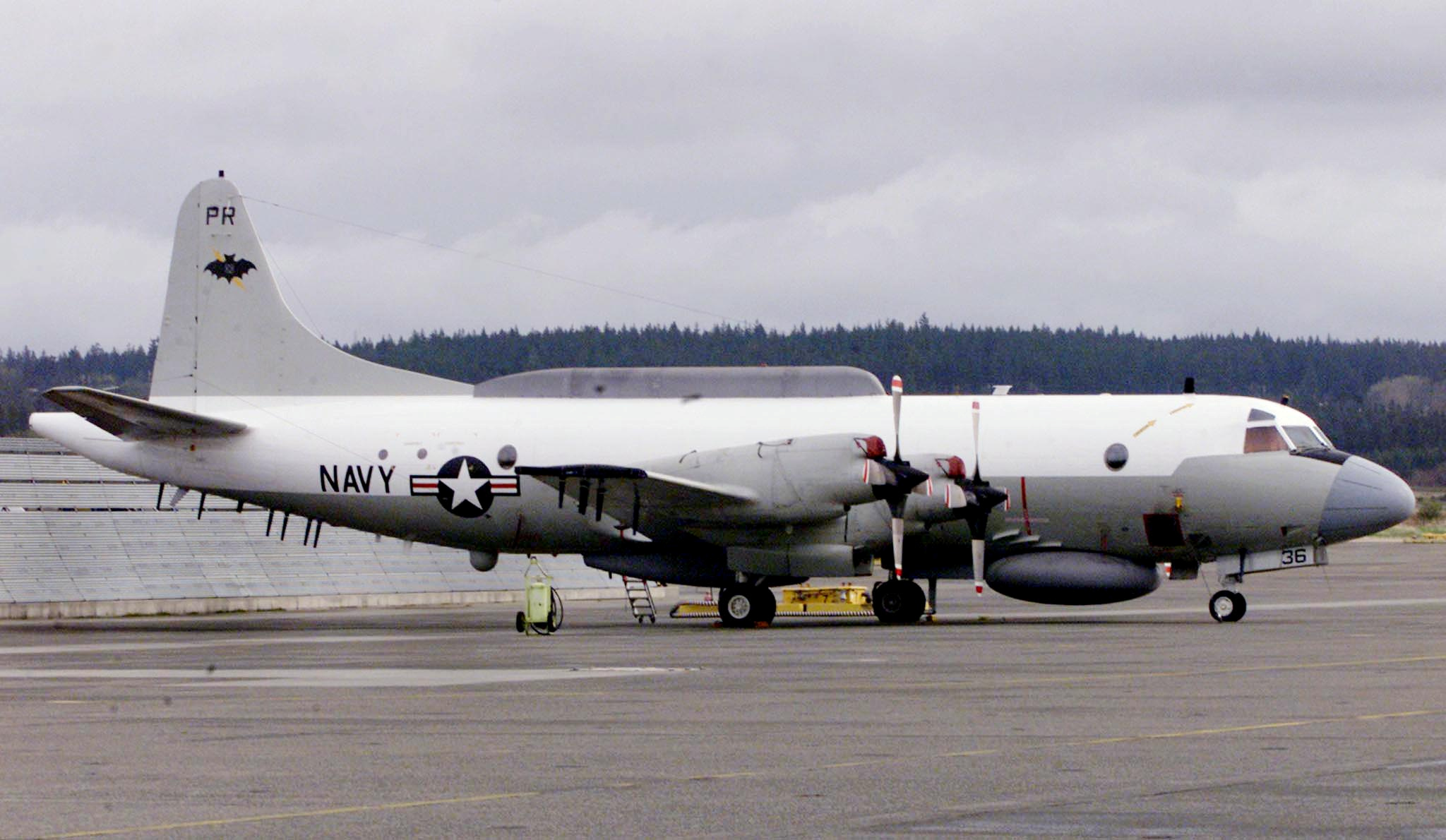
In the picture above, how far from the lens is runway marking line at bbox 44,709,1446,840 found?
36.2 feet

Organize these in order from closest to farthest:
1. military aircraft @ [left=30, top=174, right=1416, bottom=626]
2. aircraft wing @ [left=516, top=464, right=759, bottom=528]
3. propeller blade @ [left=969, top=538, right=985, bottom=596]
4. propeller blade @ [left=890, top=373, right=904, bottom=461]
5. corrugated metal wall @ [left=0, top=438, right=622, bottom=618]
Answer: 1. aircraft wing @ [left=516, top=464, right=759, bottom=528]
2. propeller blade @ [left=969, top=538, right=985, bottom=596]
3. military aircraft @ [left=30, top=174, right=1416, bottom=626]
4. propeller blade @ [left=890, top=373, right=904, bottom=461]
5. corrugated metal wall @ [left=0, top=438, right=622, bottom=618]

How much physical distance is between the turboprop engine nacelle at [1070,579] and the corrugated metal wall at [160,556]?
21177mm

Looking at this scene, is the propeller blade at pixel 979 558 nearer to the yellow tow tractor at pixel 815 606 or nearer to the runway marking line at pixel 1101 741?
the yellow tow tractor at pixel 815 606

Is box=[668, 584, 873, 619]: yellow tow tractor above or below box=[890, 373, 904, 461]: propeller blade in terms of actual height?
below

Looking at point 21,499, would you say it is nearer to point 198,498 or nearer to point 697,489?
point 198,498

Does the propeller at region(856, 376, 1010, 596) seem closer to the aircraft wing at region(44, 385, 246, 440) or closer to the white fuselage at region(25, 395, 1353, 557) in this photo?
the white fuselage at region(25, 395, 1353, 557)

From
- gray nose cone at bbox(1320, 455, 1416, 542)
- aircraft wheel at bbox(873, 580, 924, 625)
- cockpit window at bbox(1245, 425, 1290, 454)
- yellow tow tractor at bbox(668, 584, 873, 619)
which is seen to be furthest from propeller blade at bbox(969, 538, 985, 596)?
gray nose cone at bbox(1320, 455, 1416, 542)

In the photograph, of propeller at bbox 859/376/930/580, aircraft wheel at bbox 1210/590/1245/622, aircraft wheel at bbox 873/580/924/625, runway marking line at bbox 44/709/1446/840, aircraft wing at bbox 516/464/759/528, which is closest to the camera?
runway marking line at bbox 44/709/1446/840

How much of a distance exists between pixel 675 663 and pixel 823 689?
555cm

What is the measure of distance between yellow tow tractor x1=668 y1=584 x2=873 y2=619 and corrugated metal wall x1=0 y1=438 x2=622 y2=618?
13.7 metres

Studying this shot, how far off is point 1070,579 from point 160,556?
24.9 m

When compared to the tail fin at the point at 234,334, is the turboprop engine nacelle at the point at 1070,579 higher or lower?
lower

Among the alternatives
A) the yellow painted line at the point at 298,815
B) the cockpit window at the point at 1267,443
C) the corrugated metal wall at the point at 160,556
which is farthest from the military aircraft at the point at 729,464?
the yellow painted line at the point at 298,815

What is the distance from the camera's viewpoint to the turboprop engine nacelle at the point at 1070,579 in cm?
3697
